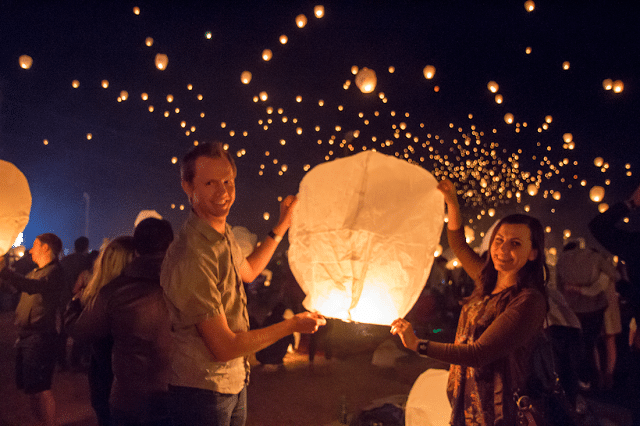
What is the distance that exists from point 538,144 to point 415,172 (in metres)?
12.1

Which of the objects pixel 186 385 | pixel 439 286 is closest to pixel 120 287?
pixel 186 385

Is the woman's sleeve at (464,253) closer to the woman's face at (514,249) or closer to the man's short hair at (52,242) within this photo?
the woman's face at (514,249)

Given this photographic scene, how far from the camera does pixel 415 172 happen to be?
5.68 feet

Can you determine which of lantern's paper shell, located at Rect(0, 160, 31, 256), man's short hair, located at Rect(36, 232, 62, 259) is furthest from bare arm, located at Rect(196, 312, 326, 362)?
man's short hair, located at Rect(36, 232, 62, 259)

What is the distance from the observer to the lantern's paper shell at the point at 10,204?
212 centimetres

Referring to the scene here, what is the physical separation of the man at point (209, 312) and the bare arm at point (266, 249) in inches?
15.1

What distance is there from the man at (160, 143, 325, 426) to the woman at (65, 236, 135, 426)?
3.24 feet

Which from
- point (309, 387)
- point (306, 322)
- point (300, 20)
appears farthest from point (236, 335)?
point (300, 20)

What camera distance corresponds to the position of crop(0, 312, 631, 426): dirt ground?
444cm

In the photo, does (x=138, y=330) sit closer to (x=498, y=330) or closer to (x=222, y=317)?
(x=222, y=317)

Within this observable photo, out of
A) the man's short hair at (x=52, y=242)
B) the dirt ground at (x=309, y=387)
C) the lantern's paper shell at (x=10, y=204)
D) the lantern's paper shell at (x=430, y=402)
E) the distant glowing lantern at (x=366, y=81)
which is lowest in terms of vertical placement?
the dirt ground at (x=309, y=387)

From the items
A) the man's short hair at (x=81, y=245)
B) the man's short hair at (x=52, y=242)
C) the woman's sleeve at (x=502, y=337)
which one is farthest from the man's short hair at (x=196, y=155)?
the man's short hair at (x=81, y=245)

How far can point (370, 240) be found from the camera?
161 cm

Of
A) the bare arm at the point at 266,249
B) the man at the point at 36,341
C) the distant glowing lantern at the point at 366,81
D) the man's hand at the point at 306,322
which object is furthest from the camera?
the distant glowing lantern at the point at 366,81
